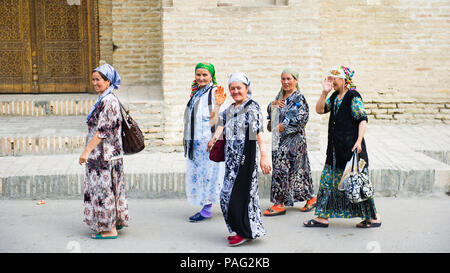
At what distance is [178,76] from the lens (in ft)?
27.1

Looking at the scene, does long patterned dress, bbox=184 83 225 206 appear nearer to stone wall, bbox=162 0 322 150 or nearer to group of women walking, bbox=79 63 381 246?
group of women walking, bbox=79 63 381 246

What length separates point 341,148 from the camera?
18.1ft

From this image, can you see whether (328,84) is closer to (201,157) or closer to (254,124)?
(254,124)

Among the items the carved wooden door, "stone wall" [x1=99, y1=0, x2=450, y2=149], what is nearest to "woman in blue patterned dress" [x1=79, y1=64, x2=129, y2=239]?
"stone wall" [x1=99, y1=0, x2=450, y2=149]

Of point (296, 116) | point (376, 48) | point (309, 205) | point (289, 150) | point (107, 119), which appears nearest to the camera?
point (107, 119)

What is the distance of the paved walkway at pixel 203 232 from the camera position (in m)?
5.05

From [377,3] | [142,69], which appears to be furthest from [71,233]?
[377,3]

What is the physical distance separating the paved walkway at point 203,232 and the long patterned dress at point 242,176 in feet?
0.65

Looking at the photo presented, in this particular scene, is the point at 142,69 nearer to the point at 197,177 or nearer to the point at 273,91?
the point at 273,91

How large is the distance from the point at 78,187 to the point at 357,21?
5.47 metres

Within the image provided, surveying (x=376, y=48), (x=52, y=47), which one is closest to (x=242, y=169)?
(x=376, y=48)

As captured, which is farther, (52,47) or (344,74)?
(52,47)

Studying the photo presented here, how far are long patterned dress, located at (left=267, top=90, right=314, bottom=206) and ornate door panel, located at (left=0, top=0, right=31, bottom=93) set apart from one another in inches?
226

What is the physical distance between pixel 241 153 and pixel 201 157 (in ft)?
3.10
